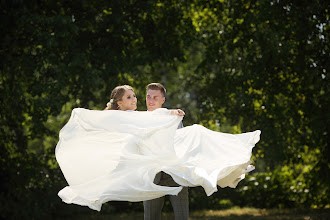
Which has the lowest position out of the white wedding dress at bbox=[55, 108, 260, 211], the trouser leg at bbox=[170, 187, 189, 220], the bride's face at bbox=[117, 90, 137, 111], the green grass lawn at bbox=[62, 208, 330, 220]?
the green grass lawn at bbox=[62, 208, 330, 220]

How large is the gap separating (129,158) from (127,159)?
2cm

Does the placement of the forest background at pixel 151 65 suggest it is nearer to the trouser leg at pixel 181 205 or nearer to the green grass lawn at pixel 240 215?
the green grass lawn at pixel 240 215

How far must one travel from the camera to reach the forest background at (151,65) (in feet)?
32.4

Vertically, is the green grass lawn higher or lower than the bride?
lower

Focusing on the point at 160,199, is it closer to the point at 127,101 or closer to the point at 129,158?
the point at 129,158

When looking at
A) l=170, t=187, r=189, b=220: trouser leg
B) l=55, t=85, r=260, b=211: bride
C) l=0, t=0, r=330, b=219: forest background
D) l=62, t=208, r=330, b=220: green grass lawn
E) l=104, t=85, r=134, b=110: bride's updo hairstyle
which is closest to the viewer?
l=55, t=85, r=260, b=211: bride

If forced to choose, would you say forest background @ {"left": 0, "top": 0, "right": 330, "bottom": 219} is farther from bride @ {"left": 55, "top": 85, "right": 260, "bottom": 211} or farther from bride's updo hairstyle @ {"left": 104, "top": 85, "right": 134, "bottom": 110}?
bride @ {"left": 55, "top": 85, "right": 260, "bottom": 211}

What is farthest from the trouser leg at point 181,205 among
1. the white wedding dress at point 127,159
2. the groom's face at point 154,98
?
the groom's face at point 154,98

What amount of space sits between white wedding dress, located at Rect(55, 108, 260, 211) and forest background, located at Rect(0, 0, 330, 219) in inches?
181

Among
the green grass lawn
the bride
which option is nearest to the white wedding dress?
the bride

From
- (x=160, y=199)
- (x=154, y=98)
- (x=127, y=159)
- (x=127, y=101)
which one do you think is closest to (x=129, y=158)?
(x=127, y=159)

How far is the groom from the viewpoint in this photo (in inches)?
191

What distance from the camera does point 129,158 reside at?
4.73 m

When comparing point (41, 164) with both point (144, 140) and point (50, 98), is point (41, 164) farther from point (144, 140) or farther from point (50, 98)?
point (144, 140)
